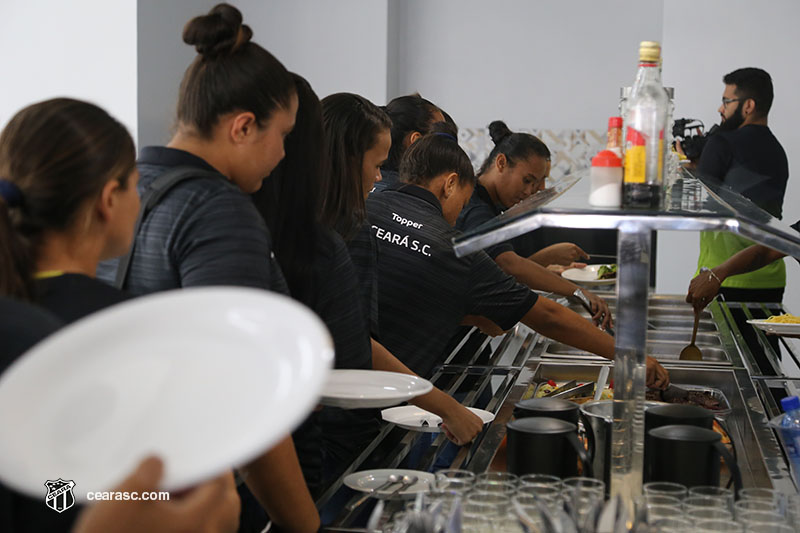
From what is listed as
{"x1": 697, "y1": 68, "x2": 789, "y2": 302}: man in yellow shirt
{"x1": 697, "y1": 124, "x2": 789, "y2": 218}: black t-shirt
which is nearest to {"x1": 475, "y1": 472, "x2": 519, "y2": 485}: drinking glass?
{"x1": 697, "y1": 68, "x2": 789, "y2": 302}: man in yellow shirt

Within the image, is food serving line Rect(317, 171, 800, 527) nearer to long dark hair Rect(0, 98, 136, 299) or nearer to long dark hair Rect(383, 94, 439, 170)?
long dark hair Rect(0, 98, 136, 299)

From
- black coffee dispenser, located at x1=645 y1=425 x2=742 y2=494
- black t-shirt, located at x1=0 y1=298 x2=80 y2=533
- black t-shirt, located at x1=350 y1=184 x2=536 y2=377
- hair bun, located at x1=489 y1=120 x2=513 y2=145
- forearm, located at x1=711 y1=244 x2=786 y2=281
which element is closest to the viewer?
black t-shirt, located at x1=0 y1=298 x2=80 y2=533

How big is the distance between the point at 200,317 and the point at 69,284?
334 millimetres

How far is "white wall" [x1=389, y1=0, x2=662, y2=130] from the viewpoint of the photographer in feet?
20.3

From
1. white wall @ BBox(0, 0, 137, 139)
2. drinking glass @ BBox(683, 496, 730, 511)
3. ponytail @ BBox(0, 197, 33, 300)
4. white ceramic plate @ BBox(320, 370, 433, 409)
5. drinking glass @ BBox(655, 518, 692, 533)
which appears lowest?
drinking glass @ BBox(655, 518, 692, 533)

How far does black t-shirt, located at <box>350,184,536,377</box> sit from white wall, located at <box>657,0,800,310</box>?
3.28m

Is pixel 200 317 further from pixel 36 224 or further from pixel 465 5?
pixel 465 5

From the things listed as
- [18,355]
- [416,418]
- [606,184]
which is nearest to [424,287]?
[416,418]

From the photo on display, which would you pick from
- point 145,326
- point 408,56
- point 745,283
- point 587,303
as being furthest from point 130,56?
point 145,326

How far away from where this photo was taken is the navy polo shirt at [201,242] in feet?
4.23

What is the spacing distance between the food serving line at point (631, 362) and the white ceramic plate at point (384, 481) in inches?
0.8

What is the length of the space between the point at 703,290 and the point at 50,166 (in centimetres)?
257

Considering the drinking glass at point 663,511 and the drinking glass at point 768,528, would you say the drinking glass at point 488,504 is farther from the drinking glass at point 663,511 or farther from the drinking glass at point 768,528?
the drinking glass at point 768,528

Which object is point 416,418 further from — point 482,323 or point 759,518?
point 759,518
